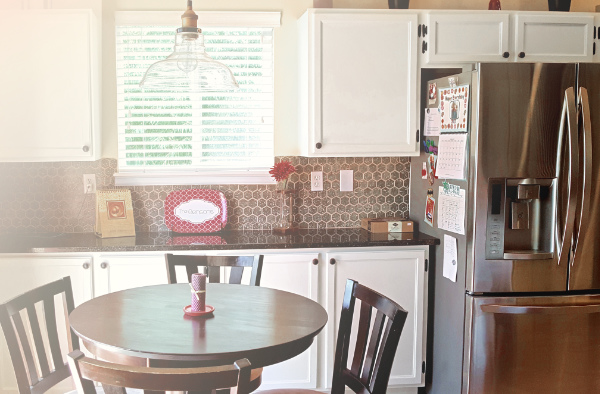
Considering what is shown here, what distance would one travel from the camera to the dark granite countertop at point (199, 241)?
3277 millimetres

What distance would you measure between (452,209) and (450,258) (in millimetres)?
259

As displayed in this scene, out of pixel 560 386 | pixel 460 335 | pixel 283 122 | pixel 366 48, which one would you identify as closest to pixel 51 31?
pixel 283 122

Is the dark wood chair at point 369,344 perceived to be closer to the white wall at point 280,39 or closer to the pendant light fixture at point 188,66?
the pendant light fixture at point 188,66

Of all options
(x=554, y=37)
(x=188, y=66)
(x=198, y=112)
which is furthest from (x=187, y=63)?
(x=554, y=37)

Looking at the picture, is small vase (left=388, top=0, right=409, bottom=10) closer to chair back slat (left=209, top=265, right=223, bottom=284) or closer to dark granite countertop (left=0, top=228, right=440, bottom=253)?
dark granite countertop (left=0, top=228, right=440, bottom=253)

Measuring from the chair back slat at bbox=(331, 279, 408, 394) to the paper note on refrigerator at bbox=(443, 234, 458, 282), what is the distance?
973mm

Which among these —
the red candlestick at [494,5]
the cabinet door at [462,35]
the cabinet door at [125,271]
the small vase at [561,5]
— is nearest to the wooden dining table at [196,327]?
the cabinet door at [125,271]

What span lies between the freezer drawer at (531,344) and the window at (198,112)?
1596mm

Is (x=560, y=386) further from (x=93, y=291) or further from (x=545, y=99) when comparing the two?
(x=93, y=291)

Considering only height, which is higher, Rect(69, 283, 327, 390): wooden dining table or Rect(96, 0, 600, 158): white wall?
Rect(96, 0, 600, 158): white wall

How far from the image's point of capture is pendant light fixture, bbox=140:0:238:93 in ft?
7.09

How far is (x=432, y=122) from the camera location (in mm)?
3492

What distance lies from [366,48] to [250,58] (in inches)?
29.6

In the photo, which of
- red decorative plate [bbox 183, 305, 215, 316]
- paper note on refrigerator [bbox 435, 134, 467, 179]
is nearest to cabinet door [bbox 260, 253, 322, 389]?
paper note on refrigerator [bbox 435, 134, 467, 179]
